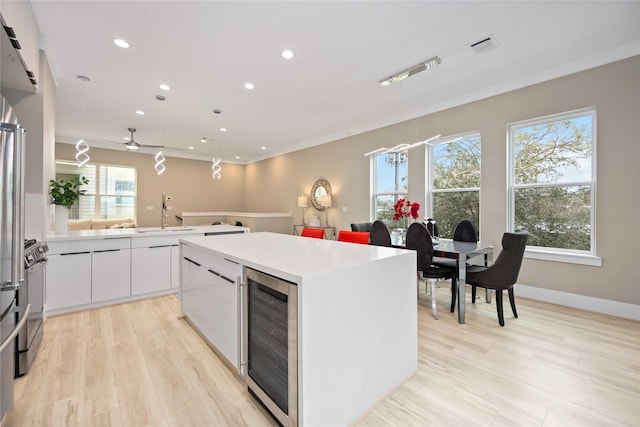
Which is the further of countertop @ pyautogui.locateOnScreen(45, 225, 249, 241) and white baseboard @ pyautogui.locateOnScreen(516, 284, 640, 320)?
countertop @ pyautogui.locateOnScreen(45, 225, 249, 241)

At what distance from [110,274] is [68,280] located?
0.37m

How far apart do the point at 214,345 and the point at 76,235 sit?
231 centimetres

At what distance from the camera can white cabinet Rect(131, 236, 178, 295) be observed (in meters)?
3.42

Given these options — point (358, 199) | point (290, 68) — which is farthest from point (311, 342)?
point (358, 199)

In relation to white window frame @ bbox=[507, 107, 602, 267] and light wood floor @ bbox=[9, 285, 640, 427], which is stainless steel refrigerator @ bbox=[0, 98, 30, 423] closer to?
light wood floor @ bbox=[9, 285, 640, 427]

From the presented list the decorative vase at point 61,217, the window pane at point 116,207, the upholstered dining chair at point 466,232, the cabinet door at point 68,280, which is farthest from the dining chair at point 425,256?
the window pane at point 116,207

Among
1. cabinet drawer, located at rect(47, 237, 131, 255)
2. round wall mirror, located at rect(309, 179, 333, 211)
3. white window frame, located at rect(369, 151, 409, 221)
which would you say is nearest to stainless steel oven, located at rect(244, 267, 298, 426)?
cabinet drawer, located at rect(47, 237, 131, 255)

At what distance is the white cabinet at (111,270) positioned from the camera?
125 inches

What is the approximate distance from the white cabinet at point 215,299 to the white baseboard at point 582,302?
369 cm

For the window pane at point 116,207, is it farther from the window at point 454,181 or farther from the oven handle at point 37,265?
the window at point 454,181

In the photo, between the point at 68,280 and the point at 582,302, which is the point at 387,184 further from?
the point at 68,280

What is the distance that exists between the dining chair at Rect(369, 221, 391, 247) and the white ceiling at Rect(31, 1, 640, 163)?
75.3 inches

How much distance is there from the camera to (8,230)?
130cm

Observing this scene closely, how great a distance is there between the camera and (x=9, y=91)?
255 cm
